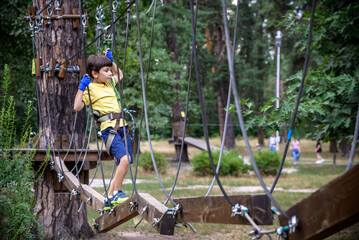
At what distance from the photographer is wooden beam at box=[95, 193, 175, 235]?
2.63 meters

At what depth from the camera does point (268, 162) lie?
1416 cm

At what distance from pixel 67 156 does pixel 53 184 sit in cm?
55

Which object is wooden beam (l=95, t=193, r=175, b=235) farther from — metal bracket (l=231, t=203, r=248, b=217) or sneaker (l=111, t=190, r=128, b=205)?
metal bracket (l=231, t=203, r=248, b=217)

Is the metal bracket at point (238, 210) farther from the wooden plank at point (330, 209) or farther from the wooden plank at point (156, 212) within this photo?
the wooden plank at point (156, 212)

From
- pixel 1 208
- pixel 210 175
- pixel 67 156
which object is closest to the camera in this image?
pixel 1 208

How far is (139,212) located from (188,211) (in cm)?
64

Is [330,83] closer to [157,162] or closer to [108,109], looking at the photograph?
[108,109]

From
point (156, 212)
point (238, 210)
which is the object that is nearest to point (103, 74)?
point (156, 212)

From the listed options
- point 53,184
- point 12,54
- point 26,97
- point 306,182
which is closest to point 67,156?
point 53,184

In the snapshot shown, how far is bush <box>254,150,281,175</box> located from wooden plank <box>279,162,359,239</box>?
41.1 feet

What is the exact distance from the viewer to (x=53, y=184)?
5461mm

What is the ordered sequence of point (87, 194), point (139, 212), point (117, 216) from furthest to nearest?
point (87, 194), point (117, 216), point (139, 212)

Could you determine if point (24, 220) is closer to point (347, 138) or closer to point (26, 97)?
point (347, 138)

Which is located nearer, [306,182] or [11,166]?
[11,166]
